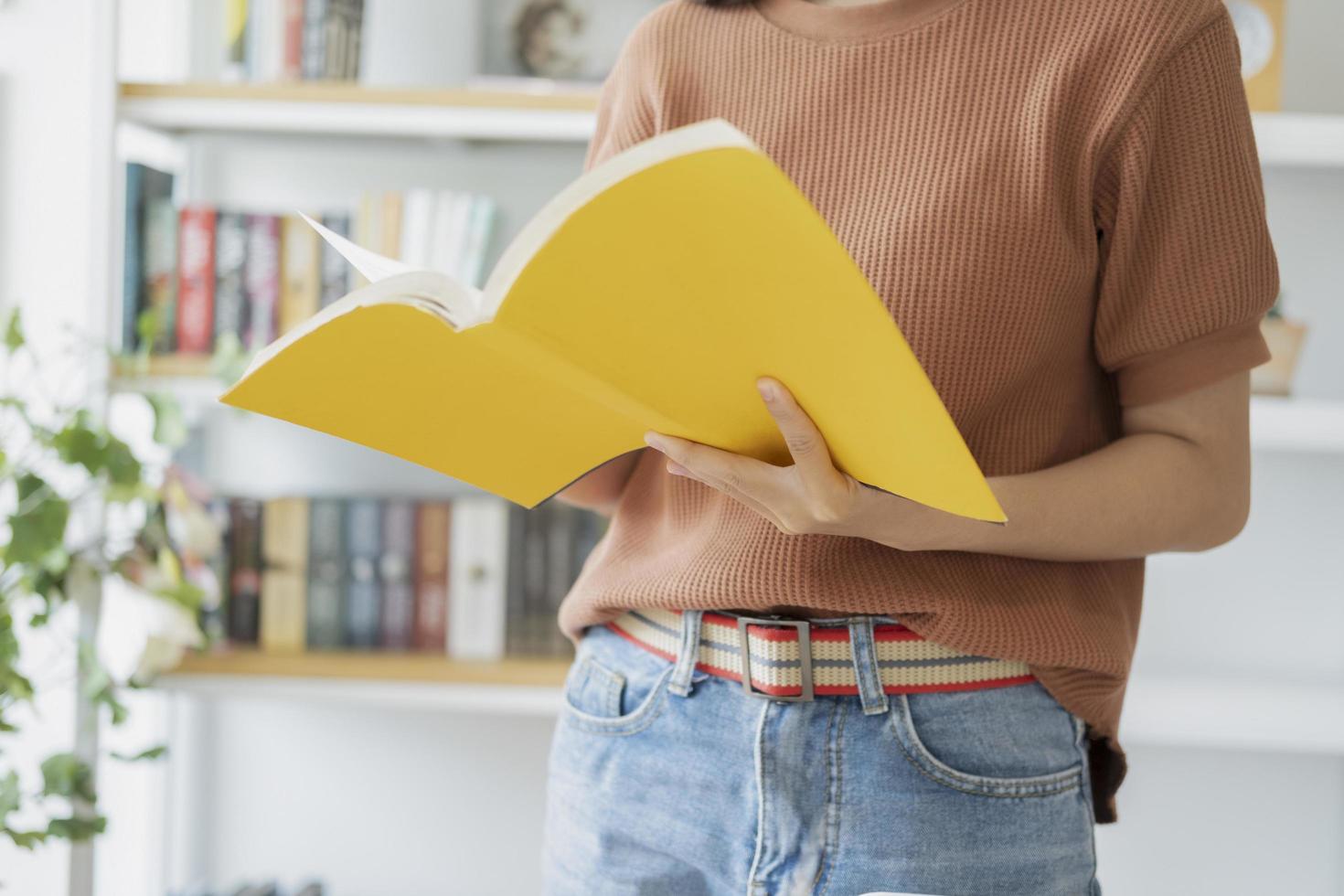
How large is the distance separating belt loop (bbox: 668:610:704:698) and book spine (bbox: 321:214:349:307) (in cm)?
116

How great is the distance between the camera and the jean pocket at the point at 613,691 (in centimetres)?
70

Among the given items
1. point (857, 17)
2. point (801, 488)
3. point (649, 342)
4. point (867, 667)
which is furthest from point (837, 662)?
point (857, 17)

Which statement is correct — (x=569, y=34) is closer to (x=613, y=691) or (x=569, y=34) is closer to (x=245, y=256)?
(x=245, y=256)

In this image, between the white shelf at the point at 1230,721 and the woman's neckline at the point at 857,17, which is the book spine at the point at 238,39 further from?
the white shelf at the point at 1230,721

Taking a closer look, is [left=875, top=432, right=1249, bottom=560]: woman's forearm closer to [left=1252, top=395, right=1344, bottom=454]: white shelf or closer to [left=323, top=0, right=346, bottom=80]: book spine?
[left=1252, top=395, right=1344, bottom=454]: white shelf

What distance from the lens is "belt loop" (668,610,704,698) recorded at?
0.68 metres

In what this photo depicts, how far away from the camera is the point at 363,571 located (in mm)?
1734

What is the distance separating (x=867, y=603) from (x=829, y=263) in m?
0.26

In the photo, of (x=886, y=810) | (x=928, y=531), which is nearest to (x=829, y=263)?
(x=928, y=531)

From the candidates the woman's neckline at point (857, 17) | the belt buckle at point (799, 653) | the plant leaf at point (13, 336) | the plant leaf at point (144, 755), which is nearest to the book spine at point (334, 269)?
the plant leaf at point (13, 336)

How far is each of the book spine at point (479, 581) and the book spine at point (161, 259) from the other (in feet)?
1.62

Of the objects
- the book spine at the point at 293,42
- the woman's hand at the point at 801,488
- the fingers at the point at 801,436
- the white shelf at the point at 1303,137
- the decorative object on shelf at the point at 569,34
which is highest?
the decorative object on shelf at the point at 569,34

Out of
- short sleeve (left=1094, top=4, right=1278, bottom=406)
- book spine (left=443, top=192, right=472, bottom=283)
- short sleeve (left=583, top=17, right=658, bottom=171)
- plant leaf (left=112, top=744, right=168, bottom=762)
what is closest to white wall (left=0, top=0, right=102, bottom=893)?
plant leaf (left=112, top=744, right=168, bottom=762)

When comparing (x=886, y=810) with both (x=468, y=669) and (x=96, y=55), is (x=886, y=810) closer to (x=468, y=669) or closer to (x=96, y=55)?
(x=468, y=669)
